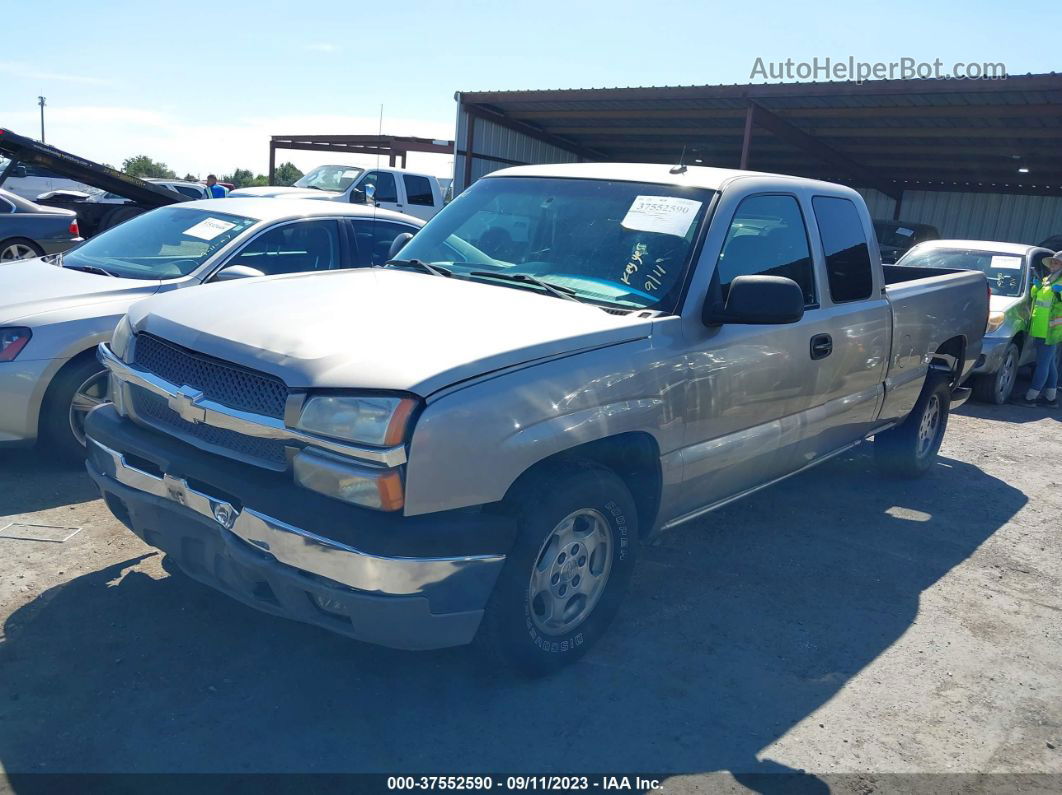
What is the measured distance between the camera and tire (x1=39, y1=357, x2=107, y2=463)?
507 centimetres

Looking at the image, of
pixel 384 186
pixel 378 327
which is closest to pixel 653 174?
pixel 378 327

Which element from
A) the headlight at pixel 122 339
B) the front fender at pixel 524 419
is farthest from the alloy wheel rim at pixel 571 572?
the headlight at pixel 122 339

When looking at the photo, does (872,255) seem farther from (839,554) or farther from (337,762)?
(337,762)

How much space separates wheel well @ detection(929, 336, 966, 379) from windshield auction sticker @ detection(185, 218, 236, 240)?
192 inches

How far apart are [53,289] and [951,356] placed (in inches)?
234

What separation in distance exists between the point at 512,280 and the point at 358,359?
1190mm

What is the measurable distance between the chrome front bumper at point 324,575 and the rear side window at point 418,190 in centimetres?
1556

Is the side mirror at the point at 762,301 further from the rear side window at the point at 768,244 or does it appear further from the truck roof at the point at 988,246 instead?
the truck roof at the point at 988,246

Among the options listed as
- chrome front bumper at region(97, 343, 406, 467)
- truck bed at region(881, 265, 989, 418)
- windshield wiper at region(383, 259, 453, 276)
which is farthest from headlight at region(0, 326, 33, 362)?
truck bed at region(881, 265, 989, 418)

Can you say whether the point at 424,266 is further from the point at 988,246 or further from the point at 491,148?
the point at 491,148

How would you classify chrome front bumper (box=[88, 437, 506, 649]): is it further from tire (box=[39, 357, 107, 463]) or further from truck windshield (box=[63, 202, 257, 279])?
truck windshield (box=[63, 202, 257, 279])

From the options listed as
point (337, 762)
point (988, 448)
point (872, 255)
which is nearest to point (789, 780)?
point (337, 762)

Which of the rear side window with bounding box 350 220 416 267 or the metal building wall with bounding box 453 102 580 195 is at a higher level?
the metal building wall with bounding box 453 102 580 195

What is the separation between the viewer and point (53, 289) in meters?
5.39
